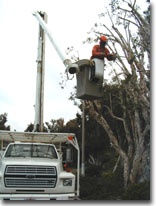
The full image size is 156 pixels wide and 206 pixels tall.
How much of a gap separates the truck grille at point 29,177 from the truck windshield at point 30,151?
1.53 ft

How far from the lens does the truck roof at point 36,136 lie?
6.16m

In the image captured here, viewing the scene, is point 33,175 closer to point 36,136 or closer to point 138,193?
point 36,136

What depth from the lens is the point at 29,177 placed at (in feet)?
18.3

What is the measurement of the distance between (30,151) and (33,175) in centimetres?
59

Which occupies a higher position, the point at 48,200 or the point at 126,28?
the point at 126,28

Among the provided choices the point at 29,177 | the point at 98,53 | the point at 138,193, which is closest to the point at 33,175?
the point at 29,177

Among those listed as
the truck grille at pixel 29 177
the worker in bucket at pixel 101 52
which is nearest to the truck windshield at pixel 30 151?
the truck grille at pixel 29 177

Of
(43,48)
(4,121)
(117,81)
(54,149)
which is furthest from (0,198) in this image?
(117,81)

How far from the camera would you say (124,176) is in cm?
956

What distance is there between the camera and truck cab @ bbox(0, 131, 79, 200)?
5465mm

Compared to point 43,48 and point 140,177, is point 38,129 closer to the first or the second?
point 43,48

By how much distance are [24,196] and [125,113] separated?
507 centimetres

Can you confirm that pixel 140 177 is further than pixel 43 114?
Yes

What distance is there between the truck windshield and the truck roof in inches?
4.7
